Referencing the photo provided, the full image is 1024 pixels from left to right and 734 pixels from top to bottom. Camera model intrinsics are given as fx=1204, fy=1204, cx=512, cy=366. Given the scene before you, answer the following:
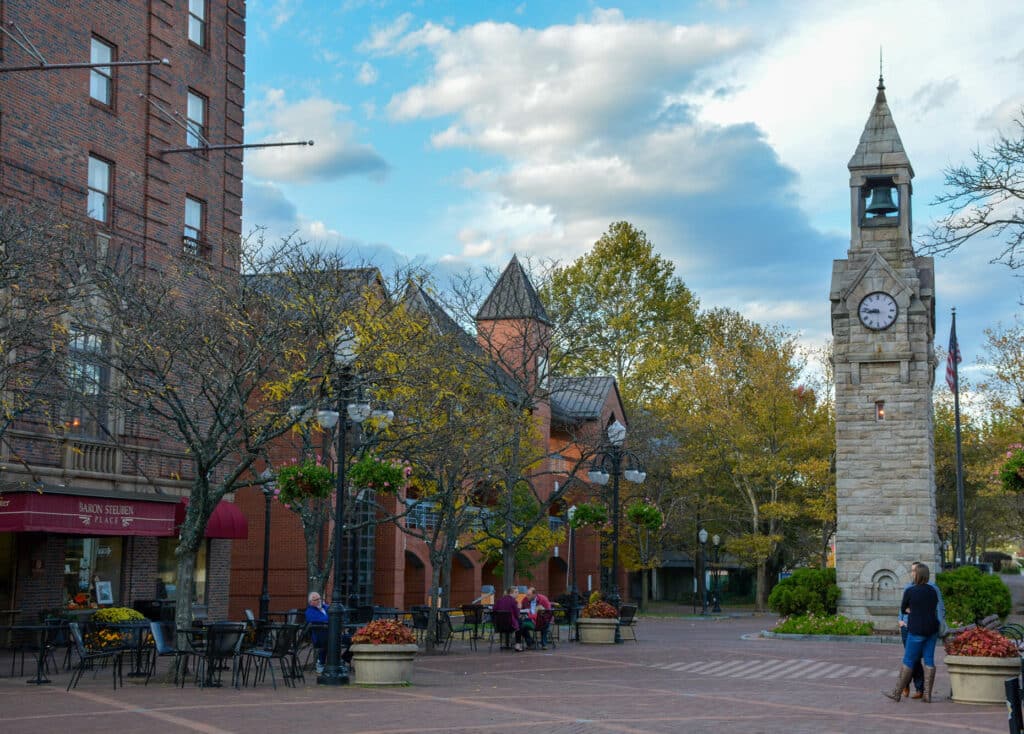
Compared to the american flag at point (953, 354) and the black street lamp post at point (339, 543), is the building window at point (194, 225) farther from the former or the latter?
the american flag at point (953, 354)

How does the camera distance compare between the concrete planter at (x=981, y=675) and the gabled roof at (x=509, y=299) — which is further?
the gabled roof at (x=509, y=299)

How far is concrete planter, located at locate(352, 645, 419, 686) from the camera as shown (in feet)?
60.1

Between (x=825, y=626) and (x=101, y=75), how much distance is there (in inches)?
914

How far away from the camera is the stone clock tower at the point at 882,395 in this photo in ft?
108

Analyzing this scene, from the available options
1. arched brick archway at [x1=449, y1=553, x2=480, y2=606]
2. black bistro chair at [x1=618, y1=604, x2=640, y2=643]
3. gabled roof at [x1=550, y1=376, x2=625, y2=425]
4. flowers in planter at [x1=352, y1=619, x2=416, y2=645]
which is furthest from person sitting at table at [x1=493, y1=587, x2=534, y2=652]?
gabled roof at [x1=550, y1=376, x2=625, y2=425]

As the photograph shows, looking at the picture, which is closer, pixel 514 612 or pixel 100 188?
pixel 514 612

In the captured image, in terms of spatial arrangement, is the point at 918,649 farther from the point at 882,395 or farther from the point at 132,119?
the point at 132,119

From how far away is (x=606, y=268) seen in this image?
65.2 m

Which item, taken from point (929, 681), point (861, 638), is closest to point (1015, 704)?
point (929, 681)

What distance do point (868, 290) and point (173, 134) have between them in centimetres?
1962

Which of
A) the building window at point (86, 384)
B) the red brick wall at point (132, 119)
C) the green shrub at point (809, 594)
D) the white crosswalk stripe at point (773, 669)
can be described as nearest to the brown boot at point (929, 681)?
the white crosswalk stripe at point (773, 669)

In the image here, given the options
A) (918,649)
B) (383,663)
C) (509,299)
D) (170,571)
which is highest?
(509,299)

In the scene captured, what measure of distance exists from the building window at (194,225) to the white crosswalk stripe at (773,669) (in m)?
16.3

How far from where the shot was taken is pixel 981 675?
1672cm
